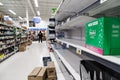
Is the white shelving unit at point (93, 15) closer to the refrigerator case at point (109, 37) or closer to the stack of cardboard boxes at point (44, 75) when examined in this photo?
the refrigerator case at point (109, 37)

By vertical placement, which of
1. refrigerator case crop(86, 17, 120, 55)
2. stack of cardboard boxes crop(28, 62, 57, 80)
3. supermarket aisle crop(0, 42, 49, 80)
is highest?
refrigerator case crop(86, 17, 120, 55)

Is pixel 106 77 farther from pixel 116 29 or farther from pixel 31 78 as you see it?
pixel 31 78

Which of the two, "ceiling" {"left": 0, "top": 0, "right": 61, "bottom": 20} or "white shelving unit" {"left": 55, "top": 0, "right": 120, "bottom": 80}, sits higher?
"ceiling" {"left": 0, "top": 0, "right": 61, "bottom": 20}

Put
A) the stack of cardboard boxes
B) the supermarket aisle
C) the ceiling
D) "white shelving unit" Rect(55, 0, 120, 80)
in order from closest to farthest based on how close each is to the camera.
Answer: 1. "white shelving unit" Rect(55, 0, 120, 80)
2. the stack of cardboard boxes
3. the supermarket aisle
4. the ceiling

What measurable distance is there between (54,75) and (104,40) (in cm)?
202

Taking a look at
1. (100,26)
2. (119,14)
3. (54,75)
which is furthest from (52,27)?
(100,26)

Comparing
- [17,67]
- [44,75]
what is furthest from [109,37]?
[17,67]

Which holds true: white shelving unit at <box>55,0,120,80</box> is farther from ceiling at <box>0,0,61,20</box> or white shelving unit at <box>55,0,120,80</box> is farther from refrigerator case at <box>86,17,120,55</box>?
ceiling at <box>0,0,61,20</box>

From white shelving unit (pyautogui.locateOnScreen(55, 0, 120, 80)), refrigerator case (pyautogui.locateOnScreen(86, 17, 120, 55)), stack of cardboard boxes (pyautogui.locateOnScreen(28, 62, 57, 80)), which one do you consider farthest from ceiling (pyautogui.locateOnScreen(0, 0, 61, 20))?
refrigerator case (pyautogui.locateOnScreen(86, 17, 120, 55))

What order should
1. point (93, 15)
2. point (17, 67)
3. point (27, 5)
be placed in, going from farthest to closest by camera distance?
point (27, 5) → point (17, 67) → point (93, 15)

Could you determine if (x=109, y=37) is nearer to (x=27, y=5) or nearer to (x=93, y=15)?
(x=93, y=15)

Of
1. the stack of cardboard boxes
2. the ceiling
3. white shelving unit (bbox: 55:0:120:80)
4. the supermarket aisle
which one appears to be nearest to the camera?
white shelving unit (bbox: 55:0:120:80)

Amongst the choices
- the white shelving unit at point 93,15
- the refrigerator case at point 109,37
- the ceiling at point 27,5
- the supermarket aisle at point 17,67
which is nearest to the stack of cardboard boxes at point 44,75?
the white shelving unit at point 93,15

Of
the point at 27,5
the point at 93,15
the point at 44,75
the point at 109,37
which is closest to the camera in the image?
the point at 109,37
